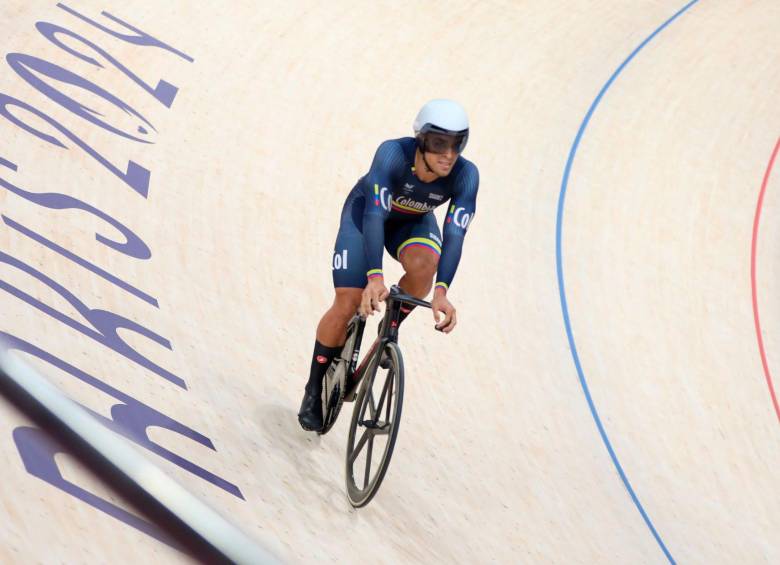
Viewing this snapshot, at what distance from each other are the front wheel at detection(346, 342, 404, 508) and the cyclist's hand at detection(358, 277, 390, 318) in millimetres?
170

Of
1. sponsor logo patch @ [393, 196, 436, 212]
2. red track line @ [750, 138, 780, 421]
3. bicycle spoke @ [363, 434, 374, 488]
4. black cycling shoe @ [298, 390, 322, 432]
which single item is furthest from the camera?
red track line @ [750, 138, 780, 421]

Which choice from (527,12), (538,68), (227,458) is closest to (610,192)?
(538,68)

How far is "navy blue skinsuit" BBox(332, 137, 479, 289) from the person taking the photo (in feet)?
9.04

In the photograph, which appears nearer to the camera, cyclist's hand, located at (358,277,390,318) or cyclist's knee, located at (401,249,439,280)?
cyclist's hand, located at (358,277,390,318)

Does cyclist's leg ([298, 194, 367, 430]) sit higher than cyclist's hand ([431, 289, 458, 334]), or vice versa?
cyclist's hand ([431, 289, 458, 334])

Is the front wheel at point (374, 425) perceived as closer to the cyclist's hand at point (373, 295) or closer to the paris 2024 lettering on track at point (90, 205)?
the cyclist's hand at point (373, 295)

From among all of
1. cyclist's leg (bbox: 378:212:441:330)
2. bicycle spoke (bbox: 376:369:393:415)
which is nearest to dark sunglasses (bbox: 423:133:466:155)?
cyclist's leg (bbox: 378:212:441:330)

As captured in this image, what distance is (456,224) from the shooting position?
2795 mm

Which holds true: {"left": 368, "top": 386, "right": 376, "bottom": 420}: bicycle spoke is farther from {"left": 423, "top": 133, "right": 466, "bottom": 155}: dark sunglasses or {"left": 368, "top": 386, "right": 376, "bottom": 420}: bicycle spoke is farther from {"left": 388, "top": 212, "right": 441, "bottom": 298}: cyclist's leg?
{"left": 423, "top": 133, "right": 466, "bottom": 155}: dark sunglasses

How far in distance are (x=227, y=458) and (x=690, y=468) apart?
223cm

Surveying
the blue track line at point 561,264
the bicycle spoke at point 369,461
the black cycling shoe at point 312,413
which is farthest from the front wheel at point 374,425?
the blue track line at point 561,264

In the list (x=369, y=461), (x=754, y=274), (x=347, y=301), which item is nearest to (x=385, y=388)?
(x=369, y=461)

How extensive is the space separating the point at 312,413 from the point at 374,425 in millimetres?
409

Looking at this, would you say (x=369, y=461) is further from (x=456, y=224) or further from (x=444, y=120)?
(x=444, y=120)
